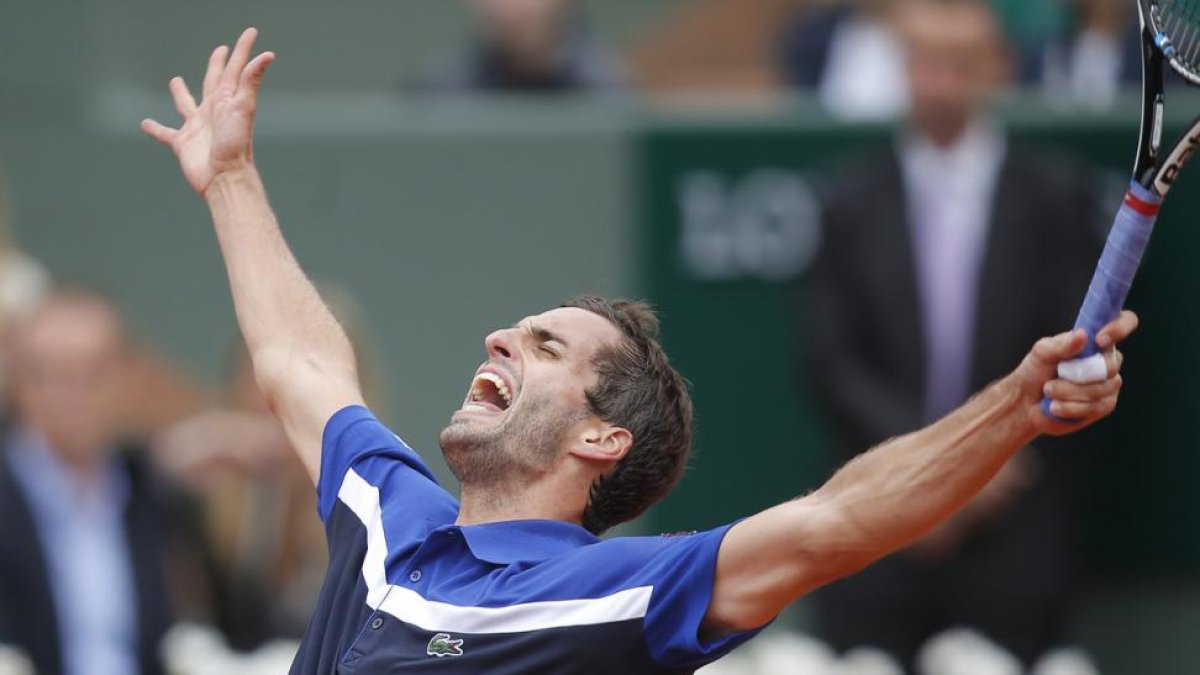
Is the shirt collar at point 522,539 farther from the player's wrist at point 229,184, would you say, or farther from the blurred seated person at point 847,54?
the blurred seated person at point 847,54

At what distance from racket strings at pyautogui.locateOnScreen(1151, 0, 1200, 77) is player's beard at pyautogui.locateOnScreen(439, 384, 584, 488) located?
Result: 148 cm

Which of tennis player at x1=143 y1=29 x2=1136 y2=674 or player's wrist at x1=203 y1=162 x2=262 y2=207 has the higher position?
player's wrist at x1=203 y1=162 x2=262 y2=207

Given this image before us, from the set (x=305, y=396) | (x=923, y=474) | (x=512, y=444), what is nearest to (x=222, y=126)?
(x=305, y=396)

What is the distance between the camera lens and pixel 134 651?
28.6 ft

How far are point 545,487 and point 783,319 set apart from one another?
4.58 meters

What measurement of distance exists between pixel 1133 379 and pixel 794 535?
5490mm

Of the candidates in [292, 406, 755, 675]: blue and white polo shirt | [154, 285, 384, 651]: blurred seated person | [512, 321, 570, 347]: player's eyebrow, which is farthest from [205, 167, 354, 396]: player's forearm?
[154, 285, 384, 651]: blurred seated person

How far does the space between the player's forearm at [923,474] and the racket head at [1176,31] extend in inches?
24.3

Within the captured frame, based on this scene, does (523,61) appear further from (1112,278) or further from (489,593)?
(1112,278)

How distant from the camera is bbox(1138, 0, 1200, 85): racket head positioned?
4.10 m

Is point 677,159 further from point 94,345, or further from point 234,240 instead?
point 234,240

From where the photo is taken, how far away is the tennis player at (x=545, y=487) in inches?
163

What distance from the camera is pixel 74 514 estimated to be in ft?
29.0

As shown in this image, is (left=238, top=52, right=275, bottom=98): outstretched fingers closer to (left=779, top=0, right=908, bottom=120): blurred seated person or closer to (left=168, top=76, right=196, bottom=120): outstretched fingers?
(left=168, top=76, right=196, bottom=120): outstretched fingers
